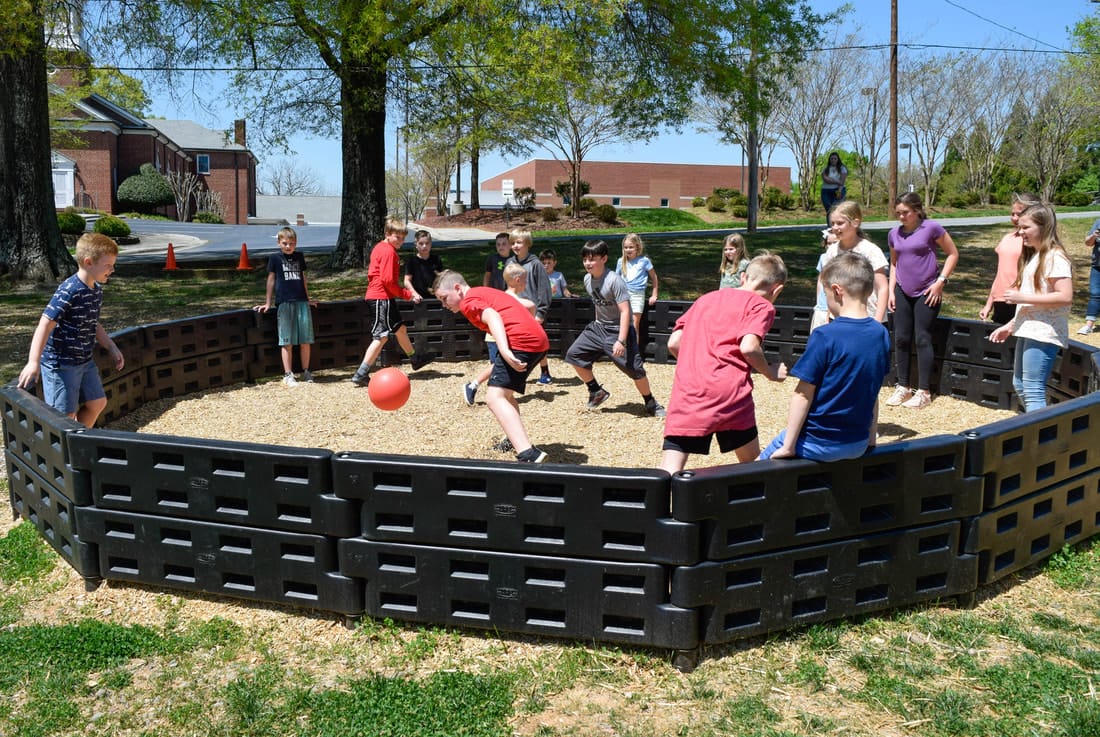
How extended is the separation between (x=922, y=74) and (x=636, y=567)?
54.6 m

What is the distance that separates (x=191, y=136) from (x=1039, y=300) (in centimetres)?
7483

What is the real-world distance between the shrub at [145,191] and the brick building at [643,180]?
28736mm

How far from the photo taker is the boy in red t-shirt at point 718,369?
4.84 m

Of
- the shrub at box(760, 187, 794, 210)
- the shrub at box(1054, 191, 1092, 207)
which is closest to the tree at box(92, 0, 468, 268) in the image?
the shrub at box(760, 187, 794, 210)

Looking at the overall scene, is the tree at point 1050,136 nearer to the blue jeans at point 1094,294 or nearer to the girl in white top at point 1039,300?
the blue jeans at point 1094,294

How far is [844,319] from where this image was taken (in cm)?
425

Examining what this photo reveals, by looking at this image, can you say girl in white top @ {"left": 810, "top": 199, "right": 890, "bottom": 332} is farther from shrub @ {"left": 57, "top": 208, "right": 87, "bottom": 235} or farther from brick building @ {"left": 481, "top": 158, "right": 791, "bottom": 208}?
brick building @ {"left": 481, "top": 158, "right": 791, "bottom": 208}

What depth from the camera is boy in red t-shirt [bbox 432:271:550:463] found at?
6.25 metres

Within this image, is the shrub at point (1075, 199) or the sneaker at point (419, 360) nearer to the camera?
the sneaker at point (419, 360)

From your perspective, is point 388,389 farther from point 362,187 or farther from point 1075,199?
point 1075,199

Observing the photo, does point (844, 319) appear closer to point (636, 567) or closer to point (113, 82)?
point (636, 567)

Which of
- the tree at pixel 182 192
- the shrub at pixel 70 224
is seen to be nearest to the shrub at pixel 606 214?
the shrub at pixel 70 224

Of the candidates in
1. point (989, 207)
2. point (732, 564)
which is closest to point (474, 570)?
point (732, 564)

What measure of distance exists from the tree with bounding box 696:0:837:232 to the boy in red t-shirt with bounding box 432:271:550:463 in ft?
41.2
